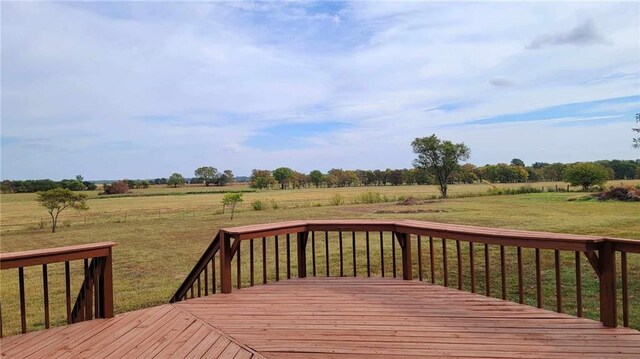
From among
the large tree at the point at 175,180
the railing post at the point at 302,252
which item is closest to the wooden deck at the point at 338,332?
the railing post at the point at 302,252

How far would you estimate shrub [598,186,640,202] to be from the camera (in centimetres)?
2726

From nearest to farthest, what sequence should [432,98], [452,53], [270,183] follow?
1. [452,53]
2. [432,98]
3. [270,183]

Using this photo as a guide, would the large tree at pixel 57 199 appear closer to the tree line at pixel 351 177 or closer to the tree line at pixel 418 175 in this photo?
the tree line at pixel 351 177

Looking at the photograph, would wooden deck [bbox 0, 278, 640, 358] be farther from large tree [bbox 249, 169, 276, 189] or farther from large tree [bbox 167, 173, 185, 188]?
large tree [bbox 167, 173, 185, 188]

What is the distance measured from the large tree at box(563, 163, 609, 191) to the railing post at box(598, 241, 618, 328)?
46.3 meters

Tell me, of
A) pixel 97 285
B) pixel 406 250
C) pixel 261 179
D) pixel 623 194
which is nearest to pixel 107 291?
pixel 97 285

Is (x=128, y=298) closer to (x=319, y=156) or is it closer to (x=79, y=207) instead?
(x=79, y=207)

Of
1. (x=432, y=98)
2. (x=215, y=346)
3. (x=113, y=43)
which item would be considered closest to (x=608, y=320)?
(x=215, y=346)

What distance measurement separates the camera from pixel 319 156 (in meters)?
38.6

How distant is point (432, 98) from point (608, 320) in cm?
1741

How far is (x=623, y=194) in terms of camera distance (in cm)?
2828

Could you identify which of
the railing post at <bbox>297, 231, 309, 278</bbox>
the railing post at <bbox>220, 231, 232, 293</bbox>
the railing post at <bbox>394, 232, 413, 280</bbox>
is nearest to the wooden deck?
the railing post at <bbox>220, 231, 232, 293</bbox>

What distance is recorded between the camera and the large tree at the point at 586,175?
134 feet

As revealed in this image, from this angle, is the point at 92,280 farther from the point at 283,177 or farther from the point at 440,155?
the point at 283,177
